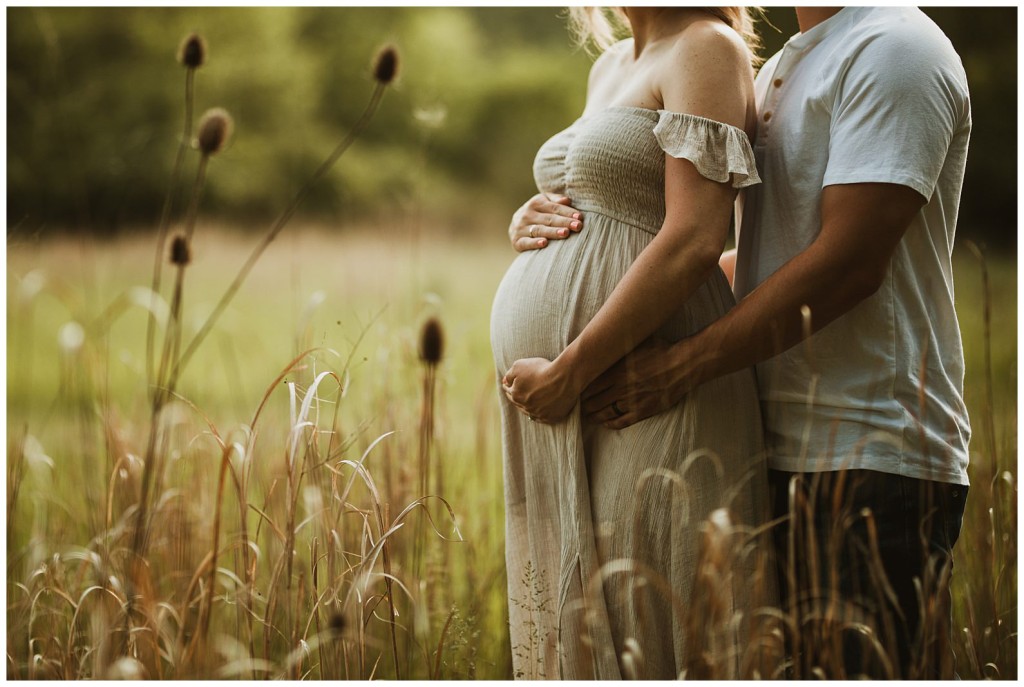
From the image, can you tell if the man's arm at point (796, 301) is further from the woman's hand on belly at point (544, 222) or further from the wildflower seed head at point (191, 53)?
the wildflower seed head at point (191, 53)

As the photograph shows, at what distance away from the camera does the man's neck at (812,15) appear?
1506mm

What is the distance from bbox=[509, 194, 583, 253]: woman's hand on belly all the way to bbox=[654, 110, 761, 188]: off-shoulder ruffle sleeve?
10.5 inches

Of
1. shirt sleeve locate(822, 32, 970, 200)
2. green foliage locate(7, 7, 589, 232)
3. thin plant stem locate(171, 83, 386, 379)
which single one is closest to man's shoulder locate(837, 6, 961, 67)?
shirt sleeve locate(822, 32, 970, 200)

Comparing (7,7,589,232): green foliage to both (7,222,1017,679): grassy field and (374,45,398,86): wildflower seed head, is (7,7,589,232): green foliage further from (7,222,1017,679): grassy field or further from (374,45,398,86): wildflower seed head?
(374,45,398,86): wildflower seed head

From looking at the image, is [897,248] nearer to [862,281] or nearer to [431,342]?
[862,281]

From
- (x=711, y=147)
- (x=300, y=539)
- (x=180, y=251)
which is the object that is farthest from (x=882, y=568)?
(x=300, y=539)

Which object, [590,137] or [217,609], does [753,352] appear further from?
[217,609]

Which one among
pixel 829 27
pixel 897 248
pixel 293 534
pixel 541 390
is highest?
pixel 829 27

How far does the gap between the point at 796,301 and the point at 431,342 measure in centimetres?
87

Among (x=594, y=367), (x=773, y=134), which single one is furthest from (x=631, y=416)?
(x=773, y=134)

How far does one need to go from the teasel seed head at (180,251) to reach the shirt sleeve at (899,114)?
1090mm

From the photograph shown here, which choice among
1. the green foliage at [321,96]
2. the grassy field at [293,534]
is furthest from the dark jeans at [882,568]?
the green foliage at [321,96]

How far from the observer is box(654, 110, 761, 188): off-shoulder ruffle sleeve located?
1360mm

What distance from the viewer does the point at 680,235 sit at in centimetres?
138
